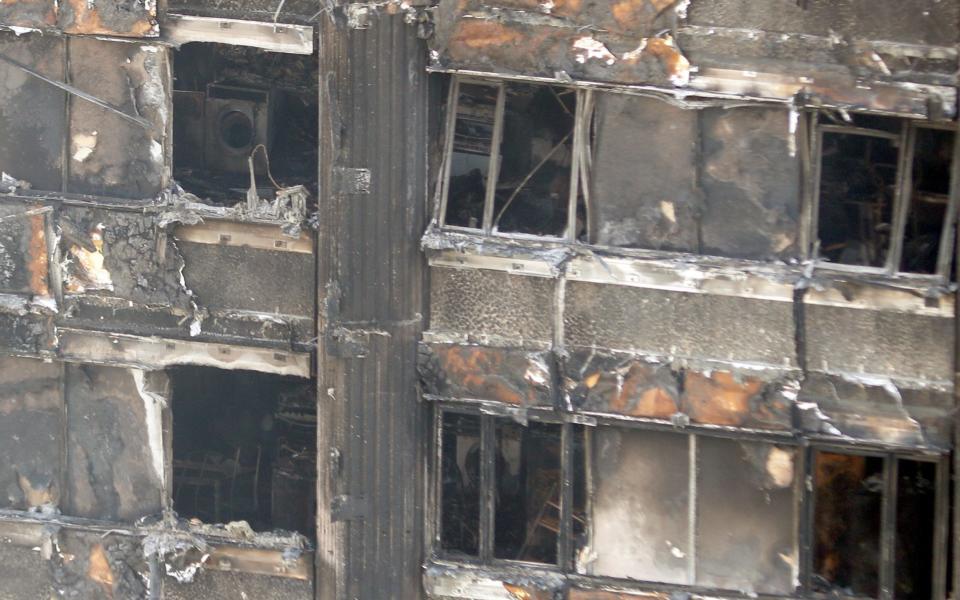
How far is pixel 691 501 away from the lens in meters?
6.04

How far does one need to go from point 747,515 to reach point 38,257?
15.8 feet

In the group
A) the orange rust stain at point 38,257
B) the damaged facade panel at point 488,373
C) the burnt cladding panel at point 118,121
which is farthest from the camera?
the orange rust stain at point 38,257

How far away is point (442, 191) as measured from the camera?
20.2 feet

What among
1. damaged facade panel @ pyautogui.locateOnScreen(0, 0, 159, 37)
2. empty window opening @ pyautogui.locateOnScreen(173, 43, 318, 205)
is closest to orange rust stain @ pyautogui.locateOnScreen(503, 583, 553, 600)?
empty window opening @ pyautogui.locateOnScreen(173, 43, 318, 205)

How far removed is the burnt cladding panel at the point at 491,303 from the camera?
605cm

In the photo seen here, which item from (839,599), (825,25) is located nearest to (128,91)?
(825,25)

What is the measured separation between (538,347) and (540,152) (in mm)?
1217

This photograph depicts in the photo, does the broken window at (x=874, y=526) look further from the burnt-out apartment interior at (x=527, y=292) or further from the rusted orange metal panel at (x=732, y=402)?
the rusted orange metal panel at (x=732, y=402)

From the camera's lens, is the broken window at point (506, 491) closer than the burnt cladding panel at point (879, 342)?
No

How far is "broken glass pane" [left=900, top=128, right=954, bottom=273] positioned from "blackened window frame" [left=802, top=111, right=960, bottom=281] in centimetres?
4

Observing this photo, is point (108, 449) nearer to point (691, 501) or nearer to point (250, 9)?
point (250, 9)

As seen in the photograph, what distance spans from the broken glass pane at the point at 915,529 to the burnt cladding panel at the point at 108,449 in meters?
4.76

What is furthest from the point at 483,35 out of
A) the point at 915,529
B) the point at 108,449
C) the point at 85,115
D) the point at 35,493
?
the point at 35,493

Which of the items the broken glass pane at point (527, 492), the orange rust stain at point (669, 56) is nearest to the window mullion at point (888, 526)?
the broken glass pane at point (527, 492)
